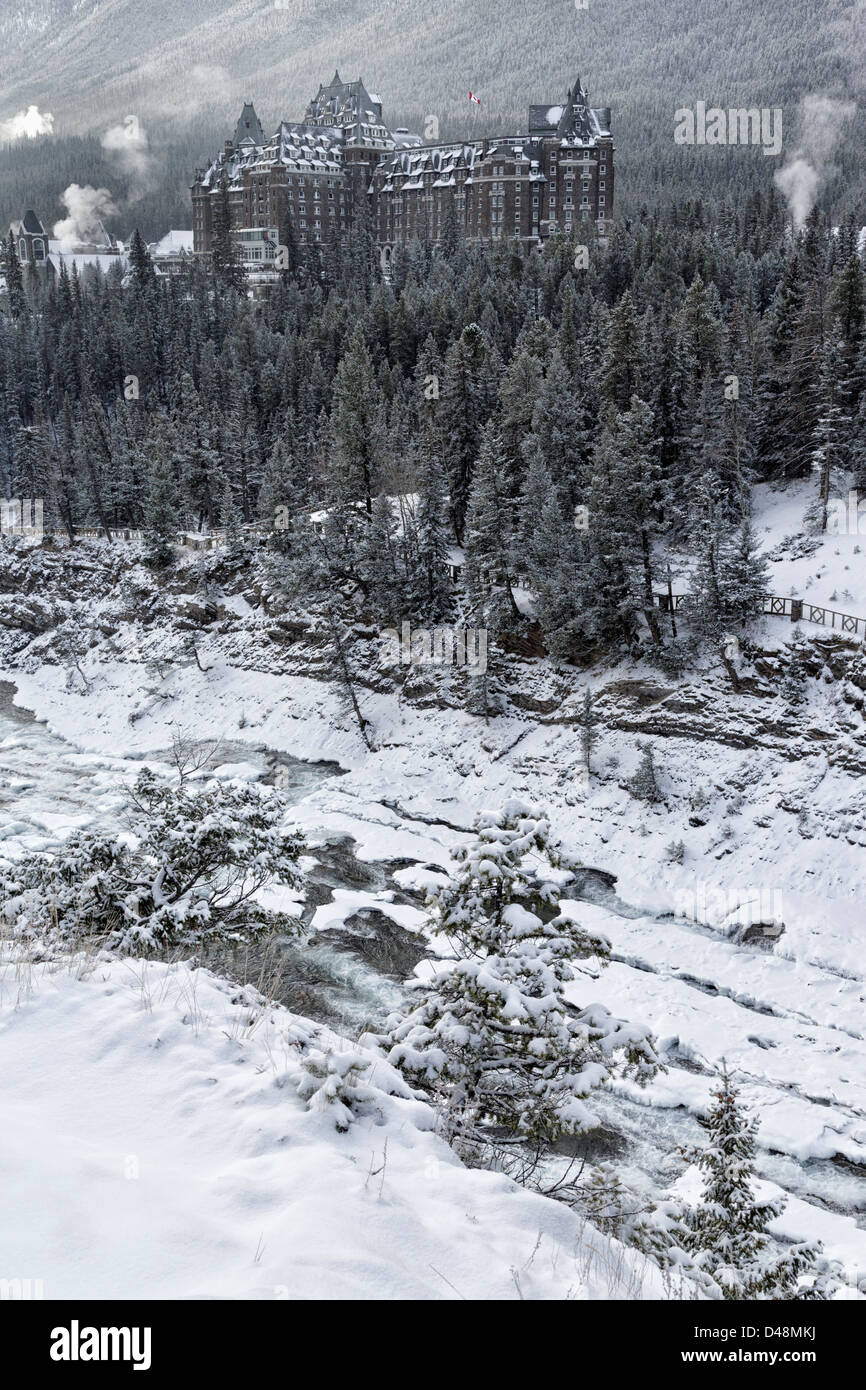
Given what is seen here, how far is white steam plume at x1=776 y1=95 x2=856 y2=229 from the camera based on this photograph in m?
167

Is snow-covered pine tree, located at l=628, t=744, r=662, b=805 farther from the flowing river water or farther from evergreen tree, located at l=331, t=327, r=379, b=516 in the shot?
evergreen tree, located at l=331, t=327, r=379, b=516

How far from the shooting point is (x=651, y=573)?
121 ft

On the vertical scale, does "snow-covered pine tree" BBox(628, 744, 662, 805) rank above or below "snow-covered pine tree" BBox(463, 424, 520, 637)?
below

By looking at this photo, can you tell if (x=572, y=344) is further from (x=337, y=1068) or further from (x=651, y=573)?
(x=337, y=1068)

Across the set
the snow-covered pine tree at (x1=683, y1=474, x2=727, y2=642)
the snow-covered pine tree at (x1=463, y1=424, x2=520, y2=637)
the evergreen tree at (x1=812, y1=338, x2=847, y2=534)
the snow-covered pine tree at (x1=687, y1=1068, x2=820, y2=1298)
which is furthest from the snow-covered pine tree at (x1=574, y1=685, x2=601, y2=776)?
the snow-covered pine tree at (x1=687, y1=1068, x2=820, y2=1298)

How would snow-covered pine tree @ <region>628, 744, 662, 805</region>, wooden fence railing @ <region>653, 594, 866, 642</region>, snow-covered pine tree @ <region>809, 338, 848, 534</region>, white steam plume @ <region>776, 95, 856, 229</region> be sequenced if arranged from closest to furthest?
snow-covered pine tree @ <region>628, 744, 662, 805</region>, wooden fence railing @ <region>653, 594, 866, 642</region>, snow-covered pine tree @ <region>809, 338, 848, 534</region>, white steam plume @ <region>776, 95, 856, 229</region>

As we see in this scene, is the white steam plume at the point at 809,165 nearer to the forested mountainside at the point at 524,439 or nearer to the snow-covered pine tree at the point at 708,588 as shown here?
the forested mountainside at the point at 524,439

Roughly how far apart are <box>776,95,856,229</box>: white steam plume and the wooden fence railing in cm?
14986

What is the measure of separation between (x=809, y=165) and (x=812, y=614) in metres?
182

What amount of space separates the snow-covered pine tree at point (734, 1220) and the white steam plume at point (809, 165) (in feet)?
584

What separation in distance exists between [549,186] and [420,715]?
111 m

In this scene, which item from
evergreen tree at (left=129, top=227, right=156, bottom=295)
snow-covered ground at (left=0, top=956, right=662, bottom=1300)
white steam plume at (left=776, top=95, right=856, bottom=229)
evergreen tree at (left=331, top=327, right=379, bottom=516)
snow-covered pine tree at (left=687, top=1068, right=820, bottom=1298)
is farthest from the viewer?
white steam plume at (left=776, top=95, right=856, bottom=229)

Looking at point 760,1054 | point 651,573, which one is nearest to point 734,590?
point 651,573

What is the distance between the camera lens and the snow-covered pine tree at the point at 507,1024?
7375mm
